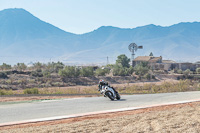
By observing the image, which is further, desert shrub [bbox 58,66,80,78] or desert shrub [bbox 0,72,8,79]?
desert shrub [bbox 58,66,80,78]

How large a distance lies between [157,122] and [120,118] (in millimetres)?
1485

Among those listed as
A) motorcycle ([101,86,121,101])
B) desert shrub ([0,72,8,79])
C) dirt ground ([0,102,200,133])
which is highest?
desert shrub ([0,72,8,79])

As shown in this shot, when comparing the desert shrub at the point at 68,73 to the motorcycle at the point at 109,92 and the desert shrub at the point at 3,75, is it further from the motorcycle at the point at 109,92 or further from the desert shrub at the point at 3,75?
the motorcycle at the point at 109,92

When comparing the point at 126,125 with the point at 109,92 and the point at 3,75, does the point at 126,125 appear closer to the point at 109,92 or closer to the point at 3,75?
the point at 109,92

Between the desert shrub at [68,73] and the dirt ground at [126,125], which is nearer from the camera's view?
the dirt ground at [126,125]

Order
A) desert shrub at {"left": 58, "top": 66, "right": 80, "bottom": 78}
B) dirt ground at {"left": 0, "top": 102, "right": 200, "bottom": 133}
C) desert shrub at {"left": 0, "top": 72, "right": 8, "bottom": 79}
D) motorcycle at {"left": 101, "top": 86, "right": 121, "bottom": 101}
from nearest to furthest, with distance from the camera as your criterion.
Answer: dirt ground at {"left": 0, "top": 102, "right": 200, "bottom": 133}
motorcycle at {"left": 101, "top": 86, "right": 121, "bottom": 101}
desert shrub at {"left": 0, "top": 72, "right": 8, "bottom": 79}
desert shrub at {"left": 58, "top": 66, "right": 80, "bottom": 78}

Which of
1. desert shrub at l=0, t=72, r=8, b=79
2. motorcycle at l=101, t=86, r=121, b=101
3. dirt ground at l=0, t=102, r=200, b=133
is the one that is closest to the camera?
dirt ground at l=0, t=102, r=200, b=133

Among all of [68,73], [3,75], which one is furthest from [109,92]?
[68,73]

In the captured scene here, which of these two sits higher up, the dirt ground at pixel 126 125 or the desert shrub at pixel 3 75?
the desert shrub at pixel 3 75

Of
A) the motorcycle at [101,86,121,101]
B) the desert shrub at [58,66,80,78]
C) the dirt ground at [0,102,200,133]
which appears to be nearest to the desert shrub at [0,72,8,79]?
the desert shrub at [58,66,80,78]

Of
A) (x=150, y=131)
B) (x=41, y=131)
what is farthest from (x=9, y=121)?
(x=150, y=131)

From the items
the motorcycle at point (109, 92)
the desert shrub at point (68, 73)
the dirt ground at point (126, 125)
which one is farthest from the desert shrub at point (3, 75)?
the dirt ground at point (126, 125)

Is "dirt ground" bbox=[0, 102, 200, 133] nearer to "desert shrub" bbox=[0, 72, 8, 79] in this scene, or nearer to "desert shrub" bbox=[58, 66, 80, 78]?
"desert shrub" bbox=[0, 72, 8, 79]

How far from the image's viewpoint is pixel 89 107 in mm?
13766
